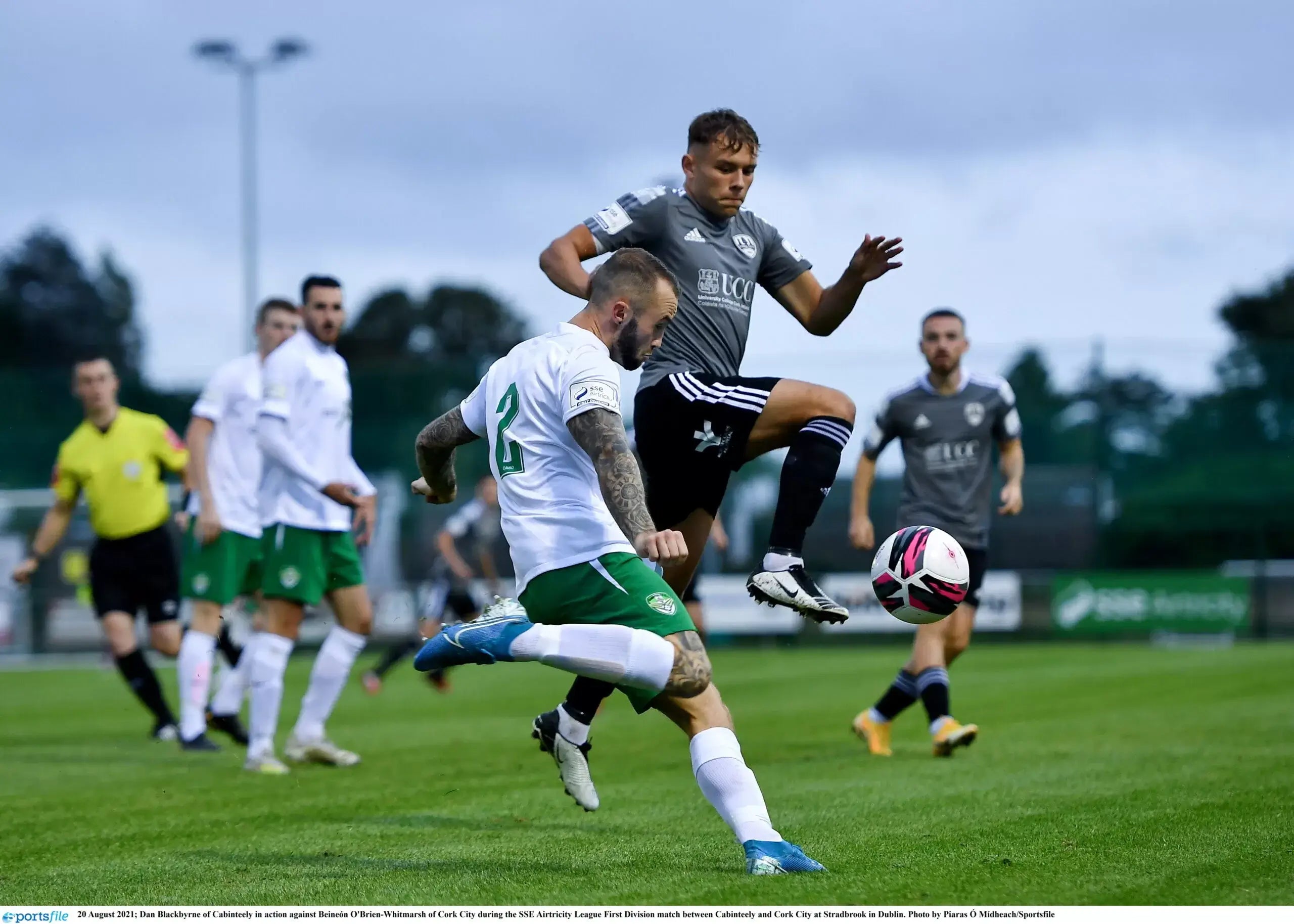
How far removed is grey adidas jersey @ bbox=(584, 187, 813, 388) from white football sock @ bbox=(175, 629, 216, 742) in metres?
4.63

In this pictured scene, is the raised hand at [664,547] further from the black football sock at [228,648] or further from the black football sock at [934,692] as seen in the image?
the black football sock at [228,648]

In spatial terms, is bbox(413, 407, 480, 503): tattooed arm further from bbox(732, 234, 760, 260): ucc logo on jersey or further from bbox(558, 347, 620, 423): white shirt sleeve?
bbox(732, 234, 760, 260): ucc logo on jersey

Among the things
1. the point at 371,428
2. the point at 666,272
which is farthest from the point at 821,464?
the point at 371,428

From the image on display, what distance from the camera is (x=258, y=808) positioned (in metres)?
6.77

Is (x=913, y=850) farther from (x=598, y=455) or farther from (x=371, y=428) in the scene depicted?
(x=371, y=428)

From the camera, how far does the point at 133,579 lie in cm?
1067

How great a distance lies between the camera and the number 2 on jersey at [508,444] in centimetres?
489

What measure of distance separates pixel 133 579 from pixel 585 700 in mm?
5939

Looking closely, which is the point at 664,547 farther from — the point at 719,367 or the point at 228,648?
the point at 228,648

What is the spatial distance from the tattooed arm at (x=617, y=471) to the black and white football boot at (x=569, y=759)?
1271 millimetres

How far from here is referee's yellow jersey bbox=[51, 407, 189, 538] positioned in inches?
420

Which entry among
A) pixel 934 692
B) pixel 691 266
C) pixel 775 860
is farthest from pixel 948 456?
pixel 775 860

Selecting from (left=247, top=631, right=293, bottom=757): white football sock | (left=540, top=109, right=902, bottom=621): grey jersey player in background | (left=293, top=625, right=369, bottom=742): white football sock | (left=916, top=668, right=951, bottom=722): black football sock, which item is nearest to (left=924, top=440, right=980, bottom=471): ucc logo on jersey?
(left=916, top=668, right=951, bottom=722): black football sock

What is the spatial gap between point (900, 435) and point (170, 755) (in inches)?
188
